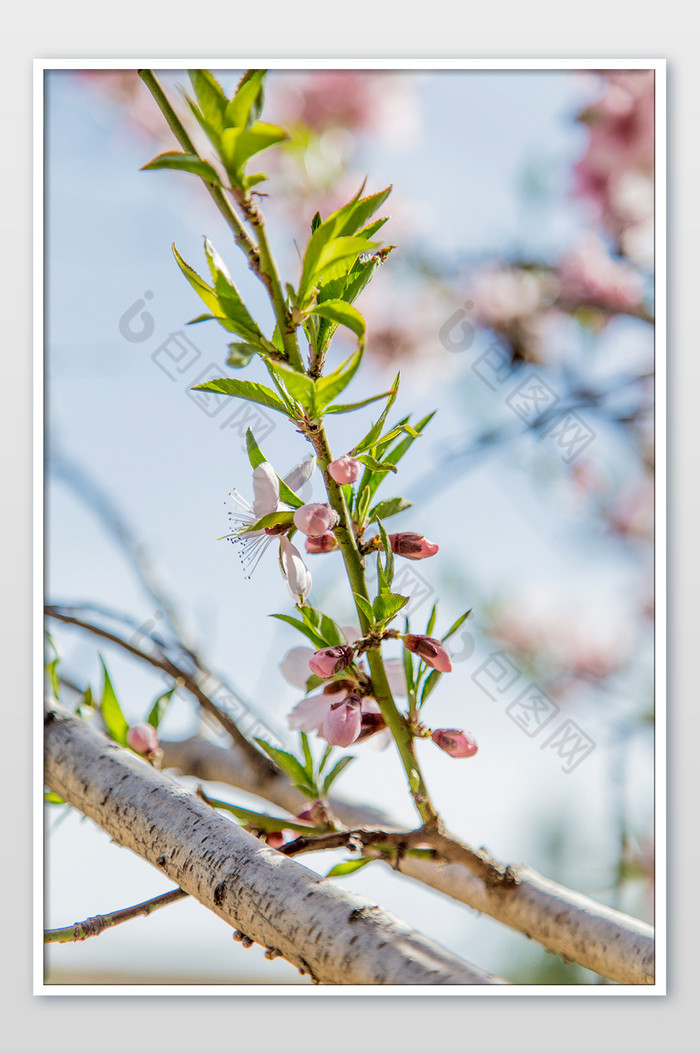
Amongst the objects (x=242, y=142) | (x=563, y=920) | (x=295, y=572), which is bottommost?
(x=563, y=920)

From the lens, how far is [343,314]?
44 centimetres

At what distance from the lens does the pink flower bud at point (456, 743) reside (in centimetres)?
52

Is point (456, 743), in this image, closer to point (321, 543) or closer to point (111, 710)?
point (321, 543)

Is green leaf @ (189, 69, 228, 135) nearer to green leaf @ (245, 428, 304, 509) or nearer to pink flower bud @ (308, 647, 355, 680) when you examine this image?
green leaf @ (245, 428, 304, 509)

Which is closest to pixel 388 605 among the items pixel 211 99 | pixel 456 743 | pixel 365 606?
pixel 365 606

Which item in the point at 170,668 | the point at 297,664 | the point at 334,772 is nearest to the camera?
the point at 297,664

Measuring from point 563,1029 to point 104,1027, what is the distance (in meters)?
0.47

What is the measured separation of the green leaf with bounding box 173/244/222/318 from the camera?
1.47ft

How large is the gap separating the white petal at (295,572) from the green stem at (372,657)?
3cm

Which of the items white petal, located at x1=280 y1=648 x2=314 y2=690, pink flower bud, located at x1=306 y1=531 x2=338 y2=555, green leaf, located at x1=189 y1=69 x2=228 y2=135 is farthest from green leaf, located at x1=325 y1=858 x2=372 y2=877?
green leaf, located at x1=189 y1=69 x2=228 y2=135

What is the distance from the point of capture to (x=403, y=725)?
20.4 inches

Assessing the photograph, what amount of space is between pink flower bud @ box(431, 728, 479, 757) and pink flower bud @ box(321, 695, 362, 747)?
64 mm

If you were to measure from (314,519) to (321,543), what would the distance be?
0.03 m
